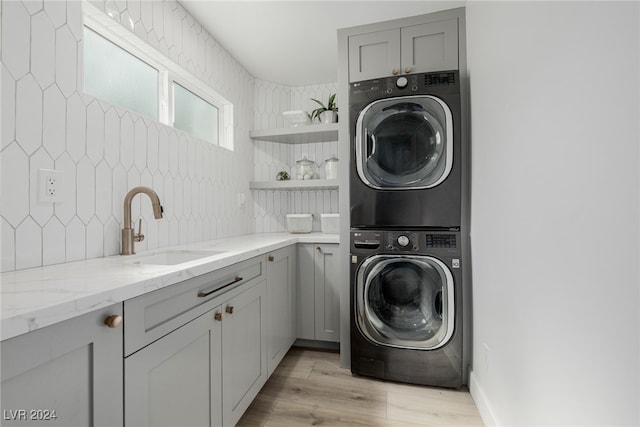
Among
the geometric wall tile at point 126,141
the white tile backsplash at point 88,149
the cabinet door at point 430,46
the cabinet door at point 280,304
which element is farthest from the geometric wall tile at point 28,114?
the cabinet door at point 430,46

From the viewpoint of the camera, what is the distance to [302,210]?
3.04 metres

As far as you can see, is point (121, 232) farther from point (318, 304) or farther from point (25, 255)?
point (318, 304)

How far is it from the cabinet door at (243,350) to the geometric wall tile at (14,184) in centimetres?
80

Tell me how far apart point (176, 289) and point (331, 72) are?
2.46 m

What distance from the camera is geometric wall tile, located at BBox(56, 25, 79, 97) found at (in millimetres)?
1170

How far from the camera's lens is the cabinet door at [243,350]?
51.9 inches

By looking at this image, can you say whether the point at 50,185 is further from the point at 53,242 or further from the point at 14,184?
the point at 53,242

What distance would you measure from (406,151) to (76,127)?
1671 millimetres

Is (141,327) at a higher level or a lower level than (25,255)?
lower

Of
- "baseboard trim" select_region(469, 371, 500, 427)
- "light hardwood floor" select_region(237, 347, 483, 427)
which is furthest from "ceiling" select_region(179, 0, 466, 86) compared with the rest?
"light hardwood floor" select_region(237, 347, 483, 427)

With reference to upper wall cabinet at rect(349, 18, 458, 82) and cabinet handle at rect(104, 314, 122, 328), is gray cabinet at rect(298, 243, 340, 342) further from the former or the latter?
cabinet handle at rect(104, 314, 122, 328)

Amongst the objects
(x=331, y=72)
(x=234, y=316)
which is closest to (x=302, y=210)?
(x=331, y=72)

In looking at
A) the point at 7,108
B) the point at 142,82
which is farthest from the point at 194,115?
the point at 7,108

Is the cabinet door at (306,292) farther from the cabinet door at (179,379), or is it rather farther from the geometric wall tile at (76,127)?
the geometric wall tile at (76,127)
